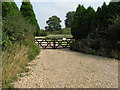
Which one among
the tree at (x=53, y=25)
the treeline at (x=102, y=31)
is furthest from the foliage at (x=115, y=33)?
the tree at (x=53, y=25)

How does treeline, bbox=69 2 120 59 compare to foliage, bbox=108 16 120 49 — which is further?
treeline, bbox=69 2 120 59

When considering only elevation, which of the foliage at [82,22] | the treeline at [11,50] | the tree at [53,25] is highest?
the tree at [53,25]

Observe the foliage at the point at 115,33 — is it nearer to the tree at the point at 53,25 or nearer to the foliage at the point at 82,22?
the foliage at the point at 82,22

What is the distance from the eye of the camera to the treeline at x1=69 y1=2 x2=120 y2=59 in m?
7.15

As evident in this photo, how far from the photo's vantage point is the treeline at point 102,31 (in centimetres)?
715

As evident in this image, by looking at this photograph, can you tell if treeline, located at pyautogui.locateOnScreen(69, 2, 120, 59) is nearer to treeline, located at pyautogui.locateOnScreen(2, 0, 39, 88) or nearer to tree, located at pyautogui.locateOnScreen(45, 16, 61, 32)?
treeline, located at pyautogui.locateOnScreen(2, 0, 39, 88)

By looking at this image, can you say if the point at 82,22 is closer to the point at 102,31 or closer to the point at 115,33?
the point at 102,31

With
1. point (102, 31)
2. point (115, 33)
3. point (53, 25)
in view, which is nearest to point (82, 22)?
point (102, 31)

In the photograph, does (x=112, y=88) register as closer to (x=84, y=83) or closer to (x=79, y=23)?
(x=84, y=83)

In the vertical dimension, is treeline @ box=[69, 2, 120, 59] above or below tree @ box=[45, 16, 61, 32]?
below

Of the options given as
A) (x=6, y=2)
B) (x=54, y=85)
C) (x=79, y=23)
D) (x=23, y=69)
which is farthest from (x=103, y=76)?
(x=79, y=23)

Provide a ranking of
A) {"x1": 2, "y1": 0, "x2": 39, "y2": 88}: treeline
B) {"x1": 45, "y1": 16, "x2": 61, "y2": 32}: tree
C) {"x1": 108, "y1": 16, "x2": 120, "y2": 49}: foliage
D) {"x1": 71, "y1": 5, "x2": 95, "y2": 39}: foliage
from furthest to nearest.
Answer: {"x1": 45, "y1": 16, "x2": 61, "y2": 32}: tree < {"x1": 71, "y1": 5, "x2": 95, "y2": 39}: foliage < {"x1": 108, "y1": 16, "x2": 120, "y2": 49}: foliage < {"x1": 2, "y1": 0, "x2": 39, "y2": 88}: treeline

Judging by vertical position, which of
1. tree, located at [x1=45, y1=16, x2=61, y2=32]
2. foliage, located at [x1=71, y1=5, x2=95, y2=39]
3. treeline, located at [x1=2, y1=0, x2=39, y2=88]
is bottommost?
treeline, located at [x1=2, y1=0, x2=39, y2=88]

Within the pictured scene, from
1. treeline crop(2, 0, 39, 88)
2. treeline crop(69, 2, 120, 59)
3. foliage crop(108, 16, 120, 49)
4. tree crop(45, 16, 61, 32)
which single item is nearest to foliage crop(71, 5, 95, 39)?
treeline crop(69, 2, 120, 59)
